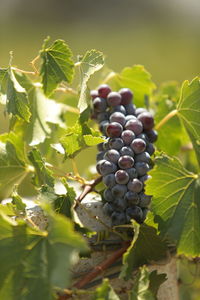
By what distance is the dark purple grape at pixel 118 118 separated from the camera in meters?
0.77

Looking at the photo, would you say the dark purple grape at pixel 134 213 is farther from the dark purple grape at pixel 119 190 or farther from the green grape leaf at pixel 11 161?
the green grape leaf at pixel 11 161

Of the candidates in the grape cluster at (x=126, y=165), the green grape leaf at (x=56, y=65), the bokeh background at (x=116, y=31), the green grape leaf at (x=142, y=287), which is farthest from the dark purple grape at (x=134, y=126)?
the bokeh background at (x=116, y=31)

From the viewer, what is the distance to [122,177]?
71cm

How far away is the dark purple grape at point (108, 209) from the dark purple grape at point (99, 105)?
155 millimetres

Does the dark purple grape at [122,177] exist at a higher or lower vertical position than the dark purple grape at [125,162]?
lower

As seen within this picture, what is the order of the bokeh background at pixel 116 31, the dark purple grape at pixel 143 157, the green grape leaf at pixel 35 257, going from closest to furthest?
the green grape leaf at pixel 35 257 < the dark purple grape at pixel 143 157 < the bokeh background at pixel 116 31

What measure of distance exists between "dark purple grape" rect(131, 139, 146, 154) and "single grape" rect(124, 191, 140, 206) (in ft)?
0.19

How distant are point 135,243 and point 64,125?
296 millimetres

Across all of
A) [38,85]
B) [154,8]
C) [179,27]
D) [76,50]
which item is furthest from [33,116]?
[154,8]

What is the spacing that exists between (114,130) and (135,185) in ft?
0.28

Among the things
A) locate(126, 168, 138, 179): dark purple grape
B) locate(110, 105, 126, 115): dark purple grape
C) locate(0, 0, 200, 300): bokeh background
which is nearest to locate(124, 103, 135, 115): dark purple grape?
locate(110, 105, 126, 115): dark purple grape

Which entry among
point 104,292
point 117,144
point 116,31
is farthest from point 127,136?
point 116,31

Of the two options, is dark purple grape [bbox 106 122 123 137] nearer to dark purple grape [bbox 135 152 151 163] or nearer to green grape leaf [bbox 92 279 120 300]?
dark purple grape [bbox 135 152 151 163]

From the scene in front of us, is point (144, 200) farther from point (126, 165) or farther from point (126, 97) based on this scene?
point (126, 97)
